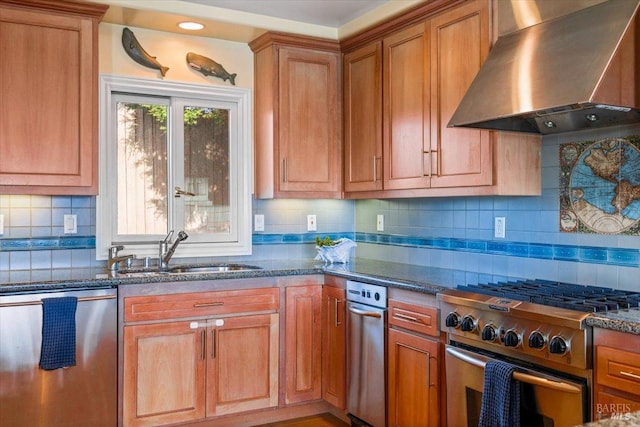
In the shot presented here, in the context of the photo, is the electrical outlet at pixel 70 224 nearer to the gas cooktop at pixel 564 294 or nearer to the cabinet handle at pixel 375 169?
the cabinet handle at pixel 375 169

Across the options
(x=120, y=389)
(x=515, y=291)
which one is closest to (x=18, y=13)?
(x=120, y=389)

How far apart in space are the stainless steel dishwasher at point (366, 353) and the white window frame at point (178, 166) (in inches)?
41.5

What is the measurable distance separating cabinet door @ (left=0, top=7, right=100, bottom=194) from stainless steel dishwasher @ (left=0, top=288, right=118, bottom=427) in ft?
2.13

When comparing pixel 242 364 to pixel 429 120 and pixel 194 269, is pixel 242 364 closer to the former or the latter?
pixel 194 269

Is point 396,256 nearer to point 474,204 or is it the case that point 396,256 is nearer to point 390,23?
point 474,204

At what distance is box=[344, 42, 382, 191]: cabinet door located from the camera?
3553 millimetres

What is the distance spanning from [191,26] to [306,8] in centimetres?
71

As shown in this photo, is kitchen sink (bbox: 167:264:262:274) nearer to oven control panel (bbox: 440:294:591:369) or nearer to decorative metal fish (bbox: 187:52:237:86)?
decorative metal fish (bbox: 187:52:237:86)

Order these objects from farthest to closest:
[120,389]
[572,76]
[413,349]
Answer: [120,389] < [413,349] < [572,76]

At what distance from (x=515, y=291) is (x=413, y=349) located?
582mm

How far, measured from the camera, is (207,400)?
319 centimetres

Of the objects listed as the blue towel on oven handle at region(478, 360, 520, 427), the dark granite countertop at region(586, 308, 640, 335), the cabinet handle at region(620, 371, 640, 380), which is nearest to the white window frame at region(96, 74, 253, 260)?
the blue towel on oven handle at region(478, 360, 520, 427)

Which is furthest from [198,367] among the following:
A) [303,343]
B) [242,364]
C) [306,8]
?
[306,8]

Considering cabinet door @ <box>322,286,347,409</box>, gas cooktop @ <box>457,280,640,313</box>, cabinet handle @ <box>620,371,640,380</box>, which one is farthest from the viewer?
cabinet door @ <box>322,286,347,409</box>
